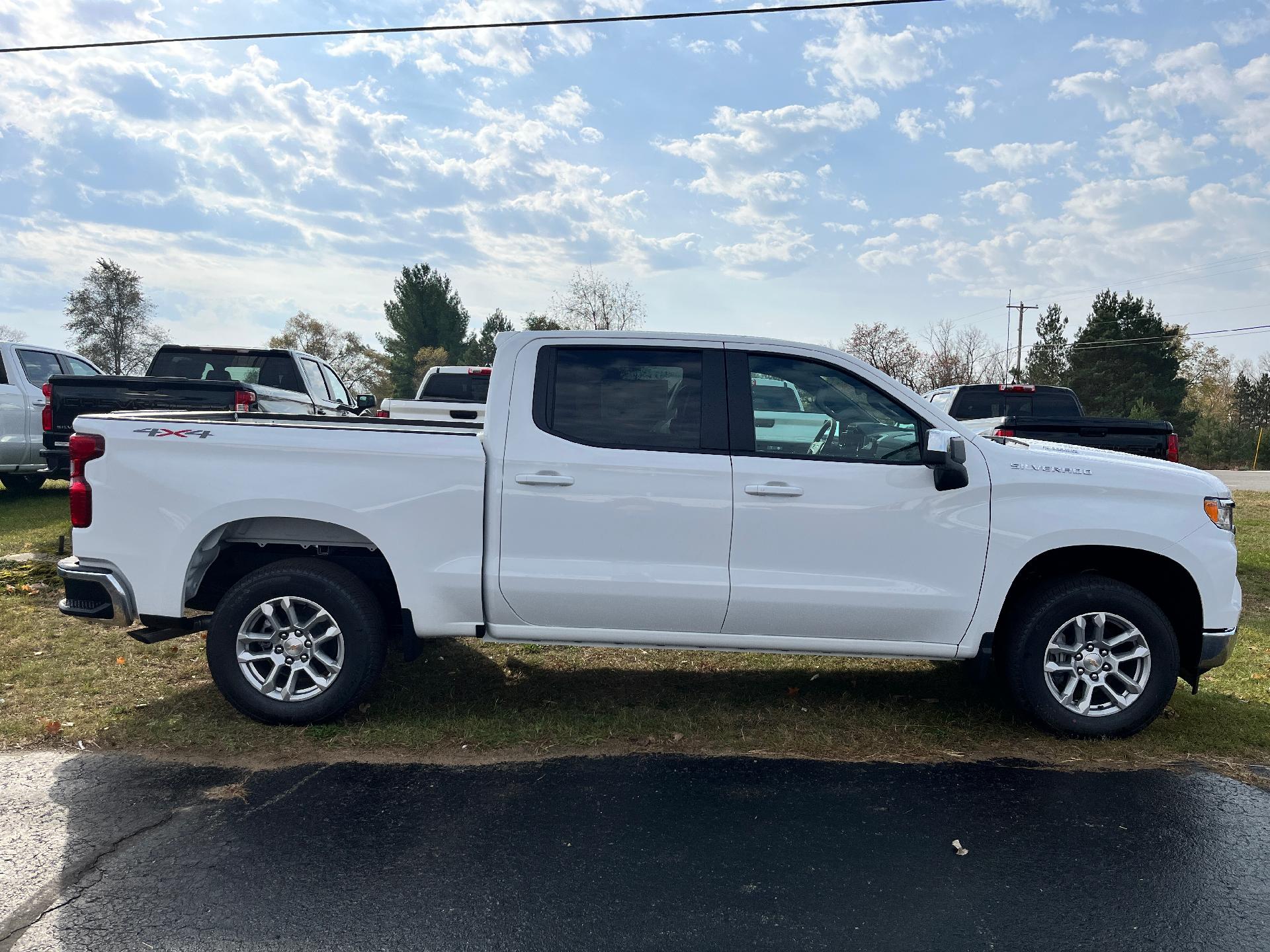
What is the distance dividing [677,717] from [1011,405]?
343 inches

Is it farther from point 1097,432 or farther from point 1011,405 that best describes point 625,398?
point 1011,405

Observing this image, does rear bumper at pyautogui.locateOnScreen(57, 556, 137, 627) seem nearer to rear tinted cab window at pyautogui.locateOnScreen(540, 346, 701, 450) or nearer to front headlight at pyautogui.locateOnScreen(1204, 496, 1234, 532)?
rear tinted cab window at pyautogui.locateOnScreen(540, 346, 701, 450)

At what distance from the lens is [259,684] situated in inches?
184

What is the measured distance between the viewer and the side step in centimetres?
472

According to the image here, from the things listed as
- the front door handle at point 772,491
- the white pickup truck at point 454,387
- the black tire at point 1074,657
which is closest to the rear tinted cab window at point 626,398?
the front door handle at point 772,491

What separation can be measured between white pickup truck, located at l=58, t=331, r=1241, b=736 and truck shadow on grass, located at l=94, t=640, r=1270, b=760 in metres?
0.24

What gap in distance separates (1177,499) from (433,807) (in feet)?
12.8

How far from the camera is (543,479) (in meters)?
4.51

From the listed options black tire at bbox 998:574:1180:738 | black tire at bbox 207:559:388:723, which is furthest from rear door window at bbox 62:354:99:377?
black tire at bbox 998:574:1180:738

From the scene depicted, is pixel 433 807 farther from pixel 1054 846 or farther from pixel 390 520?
pixel 1054 846

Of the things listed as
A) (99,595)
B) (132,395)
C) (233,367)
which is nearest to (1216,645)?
(99,595)

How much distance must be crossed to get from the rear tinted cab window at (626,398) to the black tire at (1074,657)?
194 centimetres

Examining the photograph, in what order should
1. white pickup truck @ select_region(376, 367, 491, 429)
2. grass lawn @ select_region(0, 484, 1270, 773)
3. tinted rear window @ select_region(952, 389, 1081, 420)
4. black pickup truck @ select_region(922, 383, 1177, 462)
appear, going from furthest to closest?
tinted rear window @ select_region(952, 389, 1081, 420) → white pickup truck @ select_region(376, 367, 491, 429) → black pickup truck @ select_region(922, 383, 1177, 462) → grass lawn @ select_region(0, 484, 1270, 773)

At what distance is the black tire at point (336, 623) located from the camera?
463 cm
